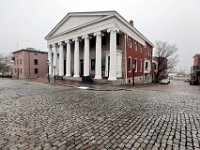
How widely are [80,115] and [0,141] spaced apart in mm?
2743

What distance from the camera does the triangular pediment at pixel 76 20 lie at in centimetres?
2034

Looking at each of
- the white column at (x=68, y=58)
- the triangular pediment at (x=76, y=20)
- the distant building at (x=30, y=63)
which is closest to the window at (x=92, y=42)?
the triangular pediment at (x=76, y=20)

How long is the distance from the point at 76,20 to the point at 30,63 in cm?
2396

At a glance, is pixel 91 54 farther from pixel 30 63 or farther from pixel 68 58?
pixel 30 63

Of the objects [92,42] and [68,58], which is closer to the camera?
[92,42]

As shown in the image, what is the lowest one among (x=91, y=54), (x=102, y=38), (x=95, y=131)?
(x=95, y=131)

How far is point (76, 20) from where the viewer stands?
2377 centimetres

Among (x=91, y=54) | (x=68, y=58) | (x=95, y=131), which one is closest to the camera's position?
(x=95, y=131)

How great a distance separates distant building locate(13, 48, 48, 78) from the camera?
40000mm

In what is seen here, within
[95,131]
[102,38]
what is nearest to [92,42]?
[102,38]

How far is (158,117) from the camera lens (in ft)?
18.2

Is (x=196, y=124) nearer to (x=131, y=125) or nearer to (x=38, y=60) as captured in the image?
(x=131, y=125)

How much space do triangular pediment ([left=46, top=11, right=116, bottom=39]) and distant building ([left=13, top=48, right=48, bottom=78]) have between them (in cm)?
1551

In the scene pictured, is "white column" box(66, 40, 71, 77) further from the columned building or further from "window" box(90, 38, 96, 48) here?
"window" box(90, 38, 96, 48)
